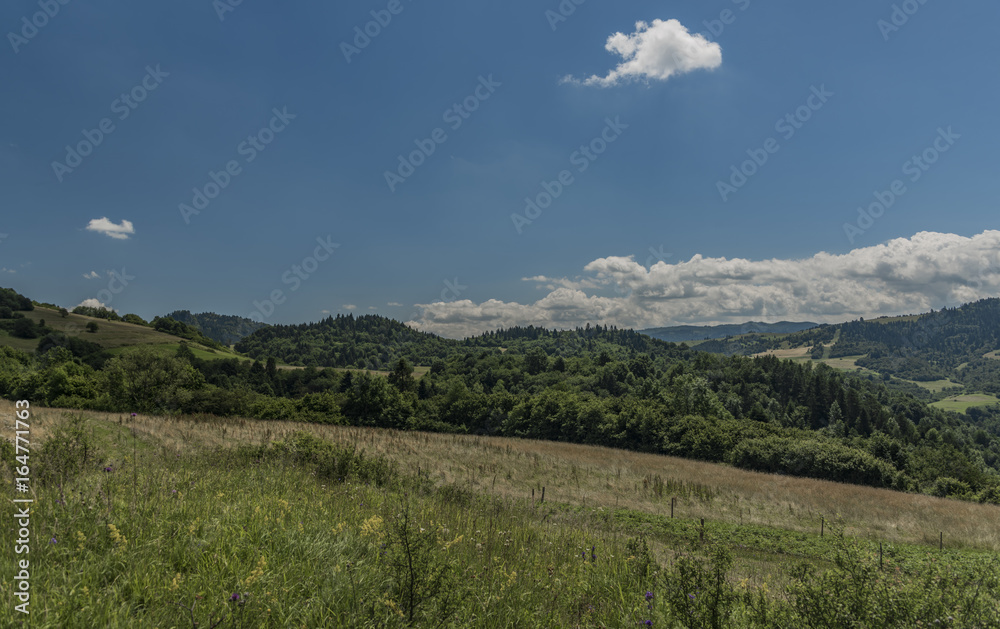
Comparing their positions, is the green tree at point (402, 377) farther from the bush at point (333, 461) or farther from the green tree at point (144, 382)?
the bush at point (333, 461)

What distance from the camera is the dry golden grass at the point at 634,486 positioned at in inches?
770

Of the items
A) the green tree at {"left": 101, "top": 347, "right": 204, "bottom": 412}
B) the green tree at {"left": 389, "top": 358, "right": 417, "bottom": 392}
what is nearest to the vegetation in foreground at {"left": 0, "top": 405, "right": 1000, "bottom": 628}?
the green tree at {"left": 101, "top": 347, "right": 204, "bottom": 412}

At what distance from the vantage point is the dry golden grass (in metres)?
19.5

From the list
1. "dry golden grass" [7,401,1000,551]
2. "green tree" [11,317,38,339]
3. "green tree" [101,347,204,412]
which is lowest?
"dry golden grass" [7,401,1000,551]

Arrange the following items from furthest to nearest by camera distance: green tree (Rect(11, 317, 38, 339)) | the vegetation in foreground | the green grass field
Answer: green tree (Rect(11, 317, 38, 339))
the green grass field
the vegetation in foreground

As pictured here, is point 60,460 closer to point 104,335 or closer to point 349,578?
point 349,578

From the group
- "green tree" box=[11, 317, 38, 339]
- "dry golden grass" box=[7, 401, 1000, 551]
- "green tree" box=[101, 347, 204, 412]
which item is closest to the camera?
"dry golden grass" box=[7, 401, 1000, 551]

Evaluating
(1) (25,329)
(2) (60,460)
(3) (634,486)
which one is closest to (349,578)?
(2) (60,460)

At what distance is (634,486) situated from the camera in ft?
85.5

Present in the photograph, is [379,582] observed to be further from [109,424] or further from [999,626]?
[109,424]

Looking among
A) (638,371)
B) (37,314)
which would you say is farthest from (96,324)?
(638,371)

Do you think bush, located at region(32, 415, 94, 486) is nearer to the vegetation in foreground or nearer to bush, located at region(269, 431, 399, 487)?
the vegetation in foreground

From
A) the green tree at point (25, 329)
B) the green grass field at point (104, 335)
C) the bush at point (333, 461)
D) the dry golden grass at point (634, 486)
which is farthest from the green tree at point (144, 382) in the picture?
the green tree at point (25, 329)

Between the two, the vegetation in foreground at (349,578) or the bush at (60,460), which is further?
the bush at (60,460)
